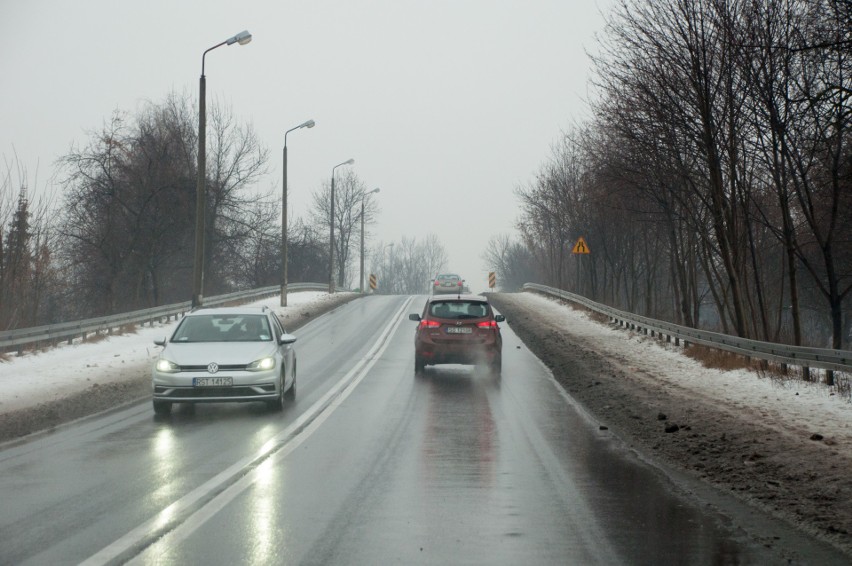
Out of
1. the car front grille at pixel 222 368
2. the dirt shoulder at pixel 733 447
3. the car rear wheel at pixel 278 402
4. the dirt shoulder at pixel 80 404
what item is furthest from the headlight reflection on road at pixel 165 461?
the dirt shoulder at pixel 733 447

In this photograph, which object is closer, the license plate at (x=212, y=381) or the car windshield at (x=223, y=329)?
the license plate at (x=212, y=381)

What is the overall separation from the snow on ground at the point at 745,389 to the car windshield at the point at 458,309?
3.39 metres

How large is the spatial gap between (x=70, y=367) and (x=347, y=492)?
14224 mm

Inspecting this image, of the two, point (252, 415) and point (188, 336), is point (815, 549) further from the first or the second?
point (188, 336)

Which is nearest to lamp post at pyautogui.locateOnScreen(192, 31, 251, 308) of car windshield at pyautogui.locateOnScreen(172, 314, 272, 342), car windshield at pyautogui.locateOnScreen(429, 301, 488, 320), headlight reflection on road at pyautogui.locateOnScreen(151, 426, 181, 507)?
car windshield at pyautogui.locateOnScreen(429, 301, 488, 320)

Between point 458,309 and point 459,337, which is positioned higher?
point 458,309

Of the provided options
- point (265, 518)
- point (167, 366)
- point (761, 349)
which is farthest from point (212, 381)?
point (761, 349)

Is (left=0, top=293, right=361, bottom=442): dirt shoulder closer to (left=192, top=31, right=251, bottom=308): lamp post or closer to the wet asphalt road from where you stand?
the wet asphalt road

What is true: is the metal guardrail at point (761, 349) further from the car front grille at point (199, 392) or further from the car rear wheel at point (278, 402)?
the car front grille at point (199, 392)

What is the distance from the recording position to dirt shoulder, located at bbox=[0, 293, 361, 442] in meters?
13.0

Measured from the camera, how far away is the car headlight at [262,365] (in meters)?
14.5

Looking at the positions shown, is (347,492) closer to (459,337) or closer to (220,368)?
(220,368)

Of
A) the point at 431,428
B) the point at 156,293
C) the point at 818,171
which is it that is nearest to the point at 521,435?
the point at 431,428

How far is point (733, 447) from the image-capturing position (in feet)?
35.5
